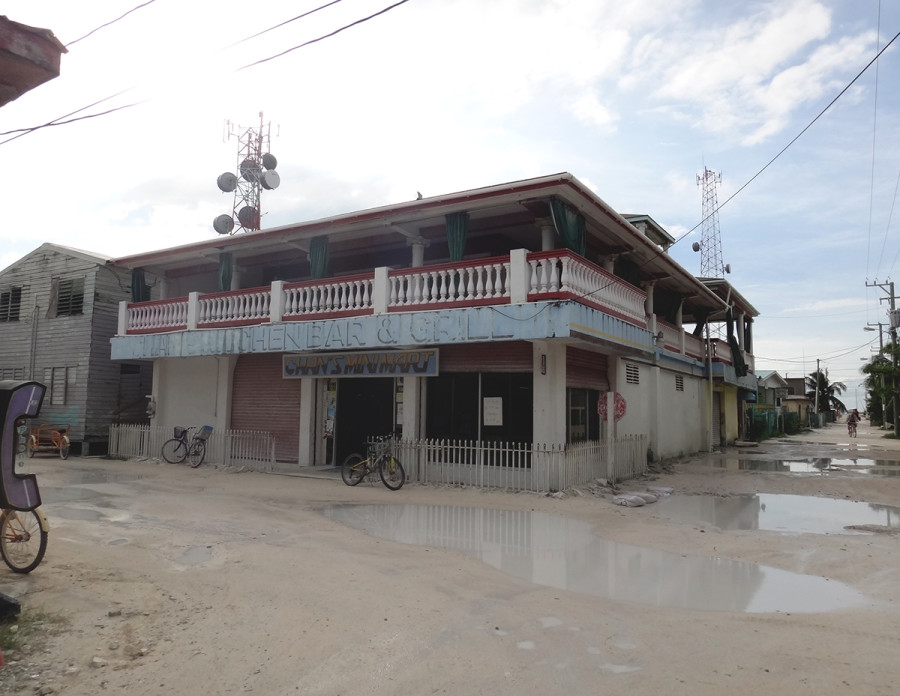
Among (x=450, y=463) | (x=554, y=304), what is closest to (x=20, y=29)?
(x=554, y=304)

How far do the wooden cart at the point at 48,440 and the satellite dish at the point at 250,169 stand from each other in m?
12.4

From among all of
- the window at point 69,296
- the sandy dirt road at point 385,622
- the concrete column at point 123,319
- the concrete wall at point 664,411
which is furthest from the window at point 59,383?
the concrete wall at point 664,411

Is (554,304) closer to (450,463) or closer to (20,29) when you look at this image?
(450,463)

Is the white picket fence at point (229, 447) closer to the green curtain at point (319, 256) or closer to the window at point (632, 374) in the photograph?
the green curtain at point (319, 256)

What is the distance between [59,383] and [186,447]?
610 centimetres

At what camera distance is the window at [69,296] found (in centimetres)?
1892

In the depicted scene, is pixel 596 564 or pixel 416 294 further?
pixel 416 294

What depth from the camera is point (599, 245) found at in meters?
14.8

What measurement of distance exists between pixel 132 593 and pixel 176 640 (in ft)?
4.07

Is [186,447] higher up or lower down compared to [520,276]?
lower down

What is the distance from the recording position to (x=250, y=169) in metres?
25.5

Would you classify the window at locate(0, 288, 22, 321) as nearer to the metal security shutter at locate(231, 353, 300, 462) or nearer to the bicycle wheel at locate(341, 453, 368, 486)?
the metal security shutter at locate(231, 353, 300, 462)

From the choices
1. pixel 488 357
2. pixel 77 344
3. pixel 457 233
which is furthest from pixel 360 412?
pixel 77 344

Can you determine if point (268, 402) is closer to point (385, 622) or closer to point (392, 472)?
point (392, 472)
